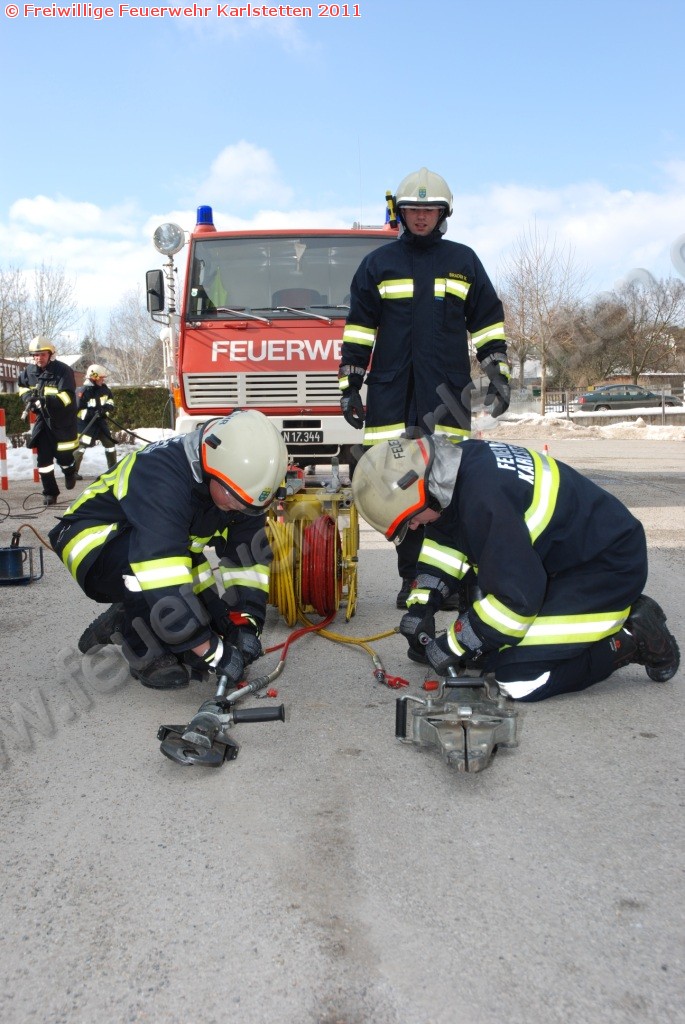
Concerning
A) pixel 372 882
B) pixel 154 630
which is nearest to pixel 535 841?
pixel 372 882

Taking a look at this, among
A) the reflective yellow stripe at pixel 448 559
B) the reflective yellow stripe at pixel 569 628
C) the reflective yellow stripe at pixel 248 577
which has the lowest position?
the reflective yellow stripe at pixel 569 628

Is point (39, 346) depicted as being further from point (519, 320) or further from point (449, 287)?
point (519, 320)

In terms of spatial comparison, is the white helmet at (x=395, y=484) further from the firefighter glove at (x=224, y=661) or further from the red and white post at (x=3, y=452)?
the red and white post at (x=3, y=452)

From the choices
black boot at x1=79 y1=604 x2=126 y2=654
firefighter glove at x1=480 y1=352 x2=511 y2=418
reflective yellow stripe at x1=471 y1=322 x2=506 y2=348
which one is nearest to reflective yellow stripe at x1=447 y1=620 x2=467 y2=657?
black boot at x1=79 y1=604 x2=126 y2=654

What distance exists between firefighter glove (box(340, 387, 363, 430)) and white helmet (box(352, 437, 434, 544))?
1425mm

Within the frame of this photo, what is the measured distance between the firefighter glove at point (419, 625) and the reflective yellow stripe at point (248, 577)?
67cm

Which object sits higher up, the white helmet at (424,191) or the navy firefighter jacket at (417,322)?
the white helmet at (424,191)

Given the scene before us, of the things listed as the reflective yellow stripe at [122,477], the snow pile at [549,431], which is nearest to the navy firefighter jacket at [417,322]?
the reflective yellow stripe at [122,477]

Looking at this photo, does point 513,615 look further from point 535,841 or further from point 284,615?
point 284,615

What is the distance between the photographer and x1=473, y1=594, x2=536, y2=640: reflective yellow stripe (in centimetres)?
305

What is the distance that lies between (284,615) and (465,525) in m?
1.59

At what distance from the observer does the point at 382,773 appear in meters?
2.72

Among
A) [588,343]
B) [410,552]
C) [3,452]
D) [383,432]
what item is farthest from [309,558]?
[588,343]

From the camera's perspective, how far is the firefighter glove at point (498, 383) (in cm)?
463
